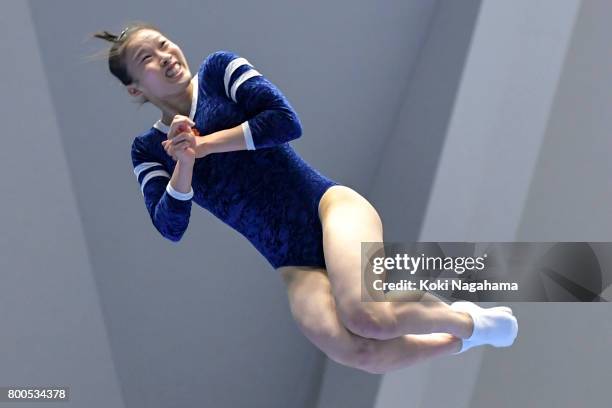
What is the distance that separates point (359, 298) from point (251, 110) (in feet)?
2.02

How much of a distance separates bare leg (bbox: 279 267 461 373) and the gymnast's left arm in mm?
384

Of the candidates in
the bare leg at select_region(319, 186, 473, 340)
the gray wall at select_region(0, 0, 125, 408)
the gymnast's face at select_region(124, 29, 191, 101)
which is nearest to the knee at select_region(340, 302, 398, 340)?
the bare leg at select_region(319, 186, 473, 340)

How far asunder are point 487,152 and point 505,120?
0.15 metres

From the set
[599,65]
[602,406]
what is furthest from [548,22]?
[602,406]

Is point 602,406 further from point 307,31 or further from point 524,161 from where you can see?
point 307,31

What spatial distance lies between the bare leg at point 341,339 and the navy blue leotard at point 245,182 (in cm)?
10

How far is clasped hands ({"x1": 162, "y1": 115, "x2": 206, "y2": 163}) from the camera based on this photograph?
7.77 feet

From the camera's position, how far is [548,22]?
353 cm

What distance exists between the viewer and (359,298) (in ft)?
7.41

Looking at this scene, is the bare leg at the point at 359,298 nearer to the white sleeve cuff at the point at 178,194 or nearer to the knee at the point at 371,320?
the knee at the point at 371,320

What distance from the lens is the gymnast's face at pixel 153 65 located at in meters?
2.52

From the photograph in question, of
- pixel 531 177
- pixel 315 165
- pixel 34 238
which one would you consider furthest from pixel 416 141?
pixel 34 238

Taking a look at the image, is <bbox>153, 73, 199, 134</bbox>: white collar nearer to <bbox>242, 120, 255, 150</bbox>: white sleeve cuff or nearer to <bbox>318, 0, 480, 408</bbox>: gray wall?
<bbox>242, 120, 255, 150</bbox>: white sleeve cuff

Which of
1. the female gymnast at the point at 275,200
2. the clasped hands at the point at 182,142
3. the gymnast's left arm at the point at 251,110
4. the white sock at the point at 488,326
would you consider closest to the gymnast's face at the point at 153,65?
the female gymnast at the point at 275,200
